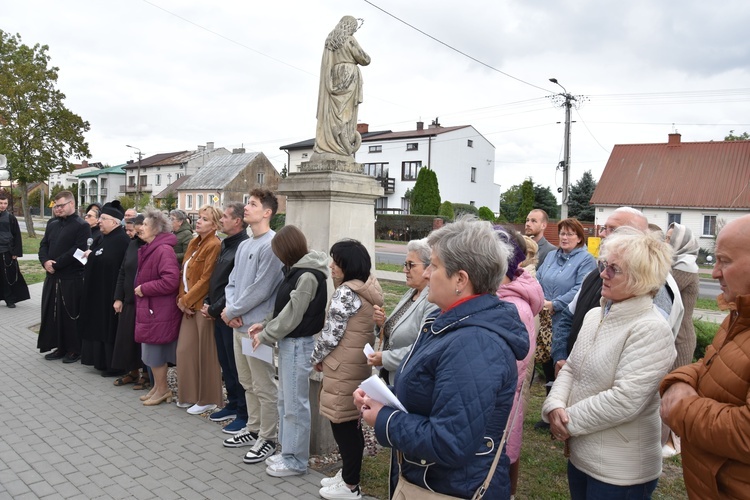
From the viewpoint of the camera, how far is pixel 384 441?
2064 millimetres

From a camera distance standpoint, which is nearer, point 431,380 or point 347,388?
point 431,380

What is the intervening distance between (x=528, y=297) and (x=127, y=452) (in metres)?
3.56

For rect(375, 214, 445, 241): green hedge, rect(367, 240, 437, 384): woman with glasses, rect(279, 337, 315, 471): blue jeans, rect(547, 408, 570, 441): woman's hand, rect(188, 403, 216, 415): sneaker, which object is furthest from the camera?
rect(375, 214, 445, 241): green hedge

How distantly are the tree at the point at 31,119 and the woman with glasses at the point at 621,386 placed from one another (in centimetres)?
3348

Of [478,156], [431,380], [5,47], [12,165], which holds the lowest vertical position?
[431,380]

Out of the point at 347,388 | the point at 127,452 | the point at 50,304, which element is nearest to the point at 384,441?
the point at 347,388

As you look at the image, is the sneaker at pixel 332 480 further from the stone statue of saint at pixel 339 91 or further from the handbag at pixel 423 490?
the stone statue of saint at pixel 339 91

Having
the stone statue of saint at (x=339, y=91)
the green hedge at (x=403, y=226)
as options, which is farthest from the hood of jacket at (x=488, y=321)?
the green hedge at (x=403, y=226)

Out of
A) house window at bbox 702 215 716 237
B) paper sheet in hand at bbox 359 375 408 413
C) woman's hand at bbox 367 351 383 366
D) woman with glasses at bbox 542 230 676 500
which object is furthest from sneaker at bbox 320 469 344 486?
house window at bbox 702 215 716 237

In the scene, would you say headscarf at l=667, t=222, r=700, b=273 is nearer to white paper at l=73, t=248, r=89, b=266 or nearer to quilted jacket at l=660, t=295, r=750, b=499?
quilted jacket at l=660, t=295, r=750, b=499

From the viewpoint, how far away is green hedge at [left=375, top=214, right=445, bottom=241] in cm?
3594

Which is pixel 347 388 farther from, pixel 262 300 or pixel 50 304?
pixel 50 304

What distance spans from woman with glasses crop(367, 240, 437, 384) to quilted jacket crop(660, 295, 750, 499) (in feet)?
5.09

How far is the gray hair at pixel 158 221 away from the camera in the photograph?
5855 millimetres
